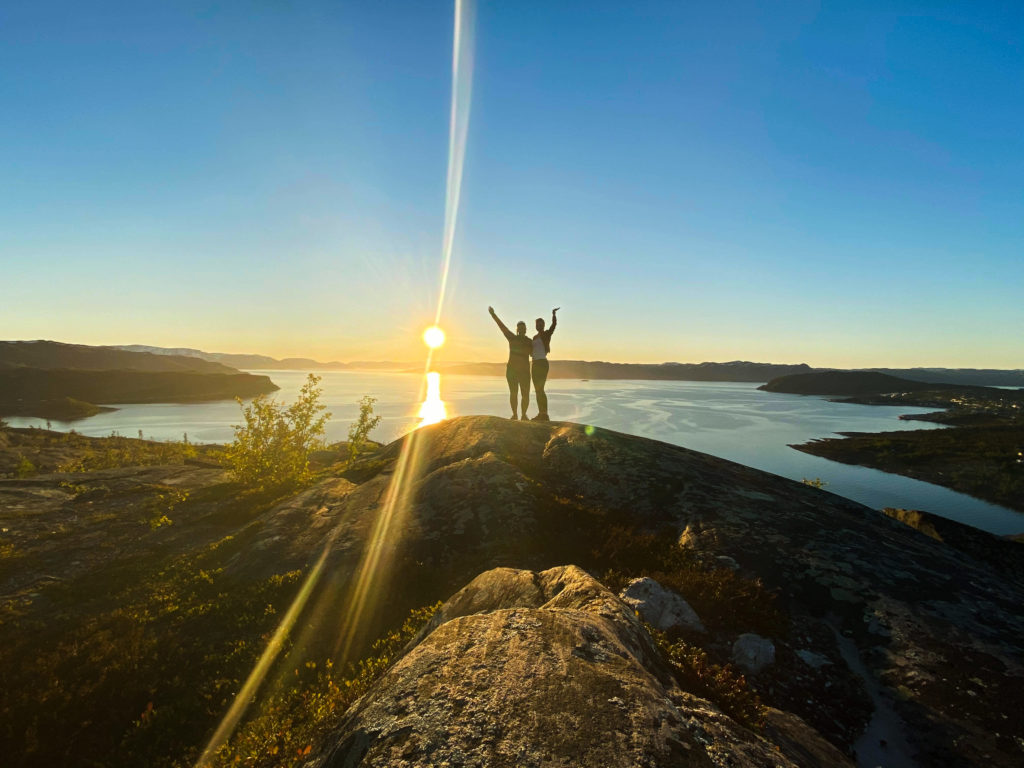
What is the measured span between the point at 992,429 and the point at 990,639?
7922 cm

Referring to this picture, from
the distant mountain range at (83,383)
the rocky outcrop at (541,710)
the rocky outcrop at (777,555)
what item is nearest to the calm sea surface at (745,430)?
the distant mountain range at (83,383)

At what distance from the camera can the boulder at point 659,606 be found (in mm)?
6297

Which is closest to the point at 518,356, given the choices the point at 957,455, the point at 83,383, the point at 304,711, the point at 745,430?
the point at 304,711

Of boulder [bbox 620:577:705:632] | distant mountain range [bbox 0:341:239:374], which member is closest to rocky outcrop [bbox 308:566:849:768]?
boulder [bbox 620:577:705:632]

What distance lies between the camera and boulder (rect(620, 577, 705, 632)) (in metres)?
6.30

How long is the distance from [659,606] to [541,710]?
4.21 m

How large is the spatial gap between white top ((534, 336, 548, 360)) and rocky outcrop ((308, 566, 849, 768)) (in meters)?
12.8

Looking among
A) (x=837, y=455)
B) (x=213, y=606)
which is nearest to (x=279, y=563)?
(x=213, y=606)

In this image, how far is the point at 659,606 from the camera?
6.47 m

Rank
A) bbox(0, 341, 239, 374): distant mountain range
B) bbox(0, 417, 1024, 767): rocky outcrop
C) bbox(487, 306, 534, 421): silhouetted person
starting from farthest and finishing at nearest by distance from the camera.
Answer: bbox(0, 341, 239, 374): distant mountain range
bbox(487, 306, 534, 421): silhouetted person
bbox(0, 417, 1024, 767): rocky outcrop

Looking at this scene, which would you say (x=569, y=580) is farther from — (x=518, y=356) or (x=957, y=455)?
(x=957, y=455)

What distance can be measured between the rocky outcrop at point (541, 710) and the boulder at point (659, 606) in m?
1.86

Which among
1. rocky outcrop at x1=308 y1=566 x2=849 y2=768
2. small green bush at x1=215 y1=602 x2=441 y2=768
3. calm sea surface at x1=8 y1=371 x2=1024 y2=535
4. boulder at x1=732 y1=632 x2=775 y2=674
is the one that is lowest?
calm sea surface at x1=8 y1=371 x2=1024 y2=535

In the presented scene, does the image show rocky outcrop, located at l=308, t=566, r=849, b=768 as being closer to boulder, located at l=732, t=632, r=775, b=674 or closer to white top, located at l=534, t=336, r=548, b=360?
boulder, located at l=732, t=632, r=775, b=674
